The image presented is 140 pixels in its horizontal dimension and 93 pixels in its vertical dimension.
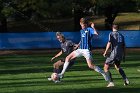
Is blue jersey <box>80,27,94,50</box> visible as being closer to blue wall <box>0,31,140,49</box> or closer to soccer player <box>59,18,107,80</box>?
soccer player <box>59,18,107,80</box>

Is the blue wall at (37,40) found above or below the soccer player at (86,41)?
below

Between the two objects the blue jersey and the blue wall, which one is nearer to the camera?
the blue jersey

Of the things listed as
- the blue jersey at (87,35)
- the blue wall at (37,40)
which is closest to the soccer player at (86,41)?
the blue jersey at (87,35)

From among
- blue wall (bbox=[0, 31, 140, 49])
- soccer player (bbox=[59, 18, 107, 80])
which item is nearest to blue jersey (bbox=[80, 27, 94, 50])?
soccer player (bbox=[59, 18, 107, 80])

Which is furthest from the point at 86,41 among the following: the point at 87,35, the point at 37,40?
the point at 37,40

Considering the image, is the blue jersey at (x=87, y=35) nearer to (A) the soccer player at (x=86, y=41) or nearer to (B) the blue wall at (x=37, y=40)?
(A) the soccer player at (x=86, y=41)

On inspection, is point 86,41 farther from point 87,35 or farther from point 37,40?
point 37,40

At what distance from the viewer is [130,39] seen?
46531mm

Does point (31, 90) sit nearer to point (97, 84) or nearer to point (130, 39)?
point (97, 84)

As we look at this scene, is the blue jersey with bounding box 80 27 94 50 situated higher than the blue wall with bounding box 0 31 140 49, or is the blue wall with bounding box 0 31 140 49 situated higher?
the blue jersey with bounding box 80 27 94 50

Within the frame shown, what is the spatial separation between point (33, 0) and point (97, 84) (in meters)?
34.5

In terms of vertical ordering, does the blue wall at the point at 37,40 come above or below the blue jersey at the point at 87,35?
below

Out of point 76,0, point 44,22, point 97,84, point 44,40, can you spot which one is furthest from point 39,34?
point 97,84

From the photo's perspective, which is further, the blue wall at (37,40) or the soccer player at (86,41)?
the blue wall at (37,40)
